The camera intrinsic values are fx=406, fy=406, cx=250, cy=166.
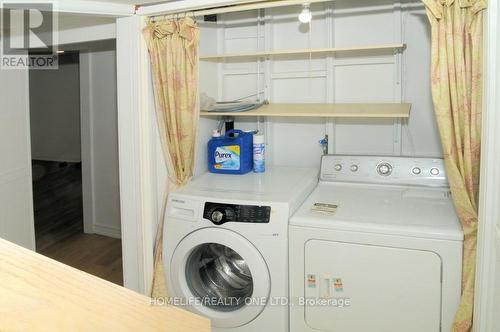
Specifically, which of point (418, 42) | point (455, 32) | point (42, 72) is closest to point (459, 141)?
point (455, 32)

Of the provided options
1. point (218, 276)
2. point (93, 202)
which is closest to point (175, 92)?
point (218, 276)

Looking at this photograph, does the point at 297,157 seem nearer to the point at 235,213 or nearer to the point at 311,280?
the point at 235,213

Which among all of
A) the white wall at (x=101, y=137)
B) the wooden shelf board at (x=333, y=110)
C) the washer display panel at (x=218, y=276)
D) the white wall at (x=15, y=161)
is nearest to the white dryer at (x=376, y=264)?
the washer display panel at (x=218, y=276)

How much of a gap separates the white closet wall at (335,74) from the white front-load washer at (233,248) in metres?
0.49

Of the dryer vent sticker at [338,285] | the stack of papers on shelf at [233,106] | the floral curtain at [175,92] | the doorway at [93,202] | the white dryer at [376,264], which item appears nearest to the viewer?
the white dryer at [376,264]

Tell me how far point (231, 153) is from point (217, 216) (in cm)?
68

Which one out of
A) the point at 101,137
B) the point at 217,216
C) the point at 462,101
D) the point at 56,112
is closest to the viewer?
the point at 462,101

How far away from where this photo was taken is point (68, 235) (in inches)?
175

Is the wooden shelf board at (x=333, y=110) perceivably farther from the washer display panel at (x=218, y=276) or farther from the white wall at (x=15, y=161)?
the white wall at (x=15, y=161)

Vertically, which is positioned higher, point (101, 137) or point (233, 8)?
point (233, 8)

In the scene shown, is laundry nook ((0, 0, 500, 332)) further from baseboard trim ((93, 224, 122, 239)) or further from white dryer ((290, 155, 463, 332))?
baseboard trim ((93, 224, 122, 239))

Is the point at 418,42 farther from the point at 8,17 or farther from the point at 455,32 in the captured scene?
the point at 8,17

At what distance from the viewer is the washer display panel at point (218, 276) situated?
2373mm

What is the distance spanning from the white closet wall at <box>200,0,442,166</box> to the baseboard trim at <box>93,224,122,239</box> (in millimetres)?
2061
